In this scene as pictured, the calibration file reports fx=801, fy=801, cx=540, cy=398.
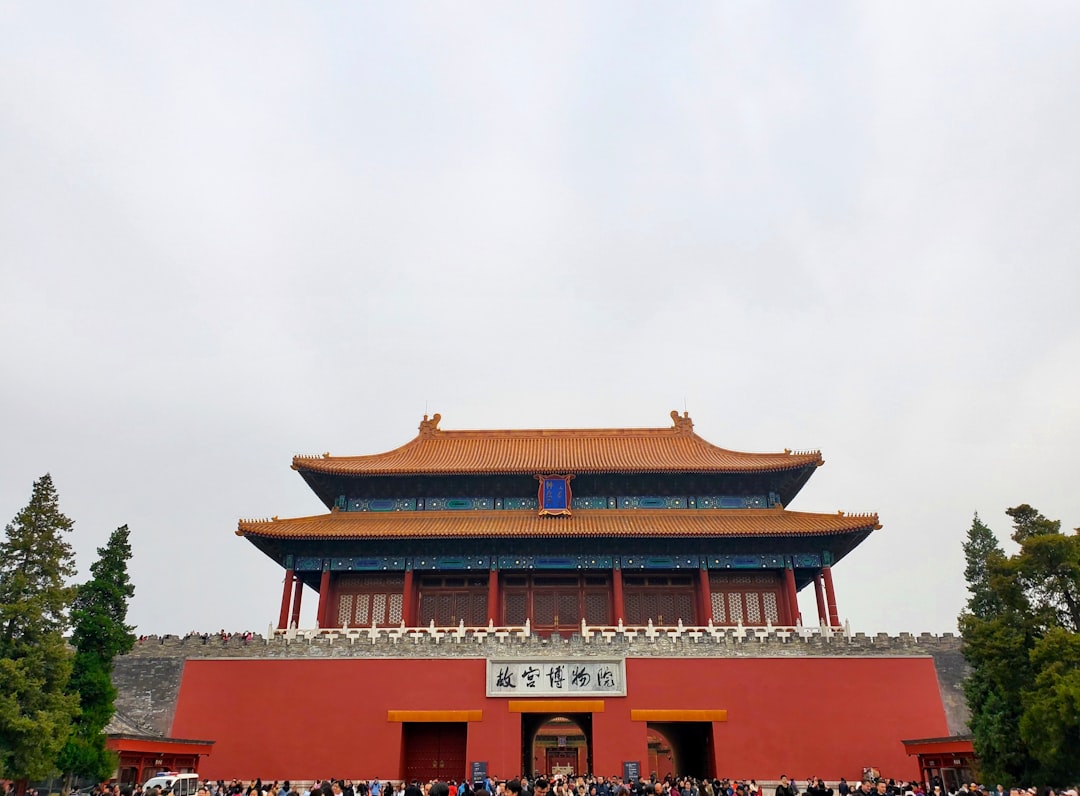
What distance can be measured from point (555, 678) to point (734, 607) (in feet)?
27.0

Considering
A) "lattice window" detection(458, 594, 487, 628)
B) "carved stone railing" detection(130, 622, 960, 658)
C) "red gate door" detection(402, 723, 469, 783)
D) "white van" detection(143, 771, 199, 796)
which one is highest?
"lattice window" detection(458, 594, 487, 628)

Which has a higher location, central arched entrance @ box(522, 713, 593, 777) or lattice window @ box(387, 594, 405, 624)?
lattice window @ box(387, 594, 405, 624)

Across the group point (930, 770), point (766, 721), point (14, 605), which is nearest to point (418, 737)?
point (766, 721)

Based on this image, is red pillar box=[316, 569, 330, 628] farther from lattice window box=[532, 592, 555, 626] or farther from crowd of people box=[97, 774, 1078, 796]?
crowd of people box=[97, 774, 1078, 796]

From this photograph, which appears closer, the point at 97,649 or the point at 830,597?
the point at 97,649

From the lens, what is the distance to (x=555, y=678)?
21578 mm

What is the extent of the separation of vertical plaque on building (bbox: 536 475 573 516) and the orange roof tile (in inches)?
22.1

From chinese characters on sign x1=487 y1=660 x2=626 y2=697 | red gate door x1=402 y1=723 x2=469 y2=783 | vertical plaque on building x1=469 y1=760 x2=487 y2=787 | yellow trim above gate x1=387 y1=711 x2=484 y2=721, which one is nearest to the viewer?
vertical plaque on building x1=469 y1=760 x2=487 y2=787

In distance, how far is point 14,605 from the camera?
16.0 meters

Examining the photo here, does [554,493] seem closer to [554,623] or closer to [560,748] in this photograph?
[554,623]

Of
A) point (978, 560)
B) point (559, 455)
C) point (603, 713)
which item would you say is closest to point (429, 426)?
point (559, 455)

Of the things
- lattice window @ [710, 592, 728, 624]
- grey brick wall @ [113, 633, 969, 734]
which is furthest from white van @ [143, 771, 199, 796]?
lattice window @ [710, 592, 728, 624]

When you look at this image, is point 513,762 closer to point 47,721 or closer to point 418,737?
point 418,737

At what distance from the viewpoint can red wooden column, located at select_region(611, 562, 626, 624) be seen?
26000mm
